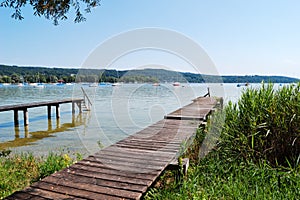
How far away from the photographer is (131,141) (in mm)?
5617

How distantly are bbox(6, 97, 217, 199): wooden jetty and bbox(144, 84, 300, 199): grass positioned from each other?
0.35 m

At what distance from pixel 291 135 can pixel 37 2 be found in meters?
4.62

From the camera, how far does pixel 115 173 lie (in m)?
3.58

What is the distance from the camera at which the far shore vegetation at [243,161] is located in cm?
363

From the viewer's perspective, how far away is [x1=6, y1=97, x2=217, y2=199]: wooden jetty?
291cm

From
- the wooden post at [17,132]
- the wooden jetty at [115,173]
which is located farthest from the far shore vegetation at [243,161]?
the wooden post at [17,132]

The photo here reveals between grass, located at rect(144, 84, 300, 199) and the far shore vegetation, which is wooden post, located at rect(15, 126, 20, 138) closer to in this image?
the far shore vegetation

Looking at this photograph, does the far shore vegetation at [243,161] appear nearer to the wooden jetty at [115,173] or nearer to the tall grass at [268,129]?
the tall grass at [268,129]

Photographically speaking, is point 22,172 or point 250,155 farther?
point 22,172

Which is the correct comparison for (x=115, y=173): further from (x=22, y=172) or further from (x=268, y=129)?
(x=268, y=129)

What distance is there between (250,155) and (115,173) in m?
2.61

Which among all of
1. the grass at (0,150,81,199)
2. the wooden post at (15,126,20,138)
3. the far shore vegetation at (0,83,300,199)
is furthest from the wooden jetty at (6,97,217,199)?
the wooden post at (15,126,20,138)

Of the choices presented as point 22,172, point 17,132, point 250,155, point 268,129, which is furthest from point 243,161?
point 17,132

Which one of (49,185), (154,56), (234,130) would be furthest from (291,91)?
(49,185)
